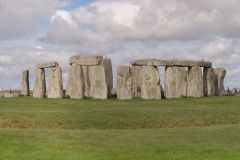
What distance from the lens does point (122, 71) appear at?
4291cm

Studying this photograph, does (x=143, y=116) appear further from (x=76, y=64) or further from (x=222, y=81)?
(x=222, y=81)

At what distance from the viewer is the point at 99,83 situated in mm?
43156

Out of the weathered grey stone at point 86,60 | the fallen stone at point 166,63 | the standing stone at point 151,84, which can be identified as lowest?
the standing stone at point 151,84

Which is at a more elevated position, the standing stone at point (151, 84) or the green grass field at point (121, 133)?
the standing stone at point (151, 84)

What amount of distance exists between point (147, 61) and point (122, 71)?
218cm

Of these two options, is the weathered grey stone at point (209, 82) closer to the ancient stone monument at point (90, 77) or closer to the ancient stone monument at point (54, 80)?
the ancient stone monument at point (90, 77)

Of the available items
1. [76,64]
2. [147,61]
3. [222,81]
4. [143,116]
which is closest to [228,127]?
[143,116]

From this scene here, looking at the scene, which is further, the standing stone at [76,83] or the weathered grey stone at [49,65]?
the weathered grey stone at [49,65]

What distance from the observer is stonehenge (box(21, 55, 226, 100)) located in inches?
1681

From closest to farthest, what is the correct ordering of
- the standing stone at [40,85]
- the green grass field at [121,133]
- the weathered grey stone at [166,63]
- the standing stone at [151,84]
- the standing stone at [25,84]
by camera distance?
the green grass field at [121,133] → the standing stone at [151,84] → the weathered grey stone at [166,63] → the standing stone at [40,85] → the standing stone at [25,84]

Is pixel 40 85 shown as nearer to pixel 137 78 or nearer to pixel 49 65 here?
pixel 49 65

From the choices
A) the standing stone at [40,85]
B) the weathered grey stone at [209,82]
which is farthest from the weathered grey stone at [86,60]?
the weathered grey stone at [209,82]

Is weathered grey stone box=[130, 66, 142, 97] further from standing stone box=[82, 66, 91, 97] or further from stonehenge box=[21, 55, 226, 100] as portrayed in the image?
standing stone box=[82, 66, 91, 97]

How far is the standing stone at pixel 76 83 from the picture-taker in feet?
144
